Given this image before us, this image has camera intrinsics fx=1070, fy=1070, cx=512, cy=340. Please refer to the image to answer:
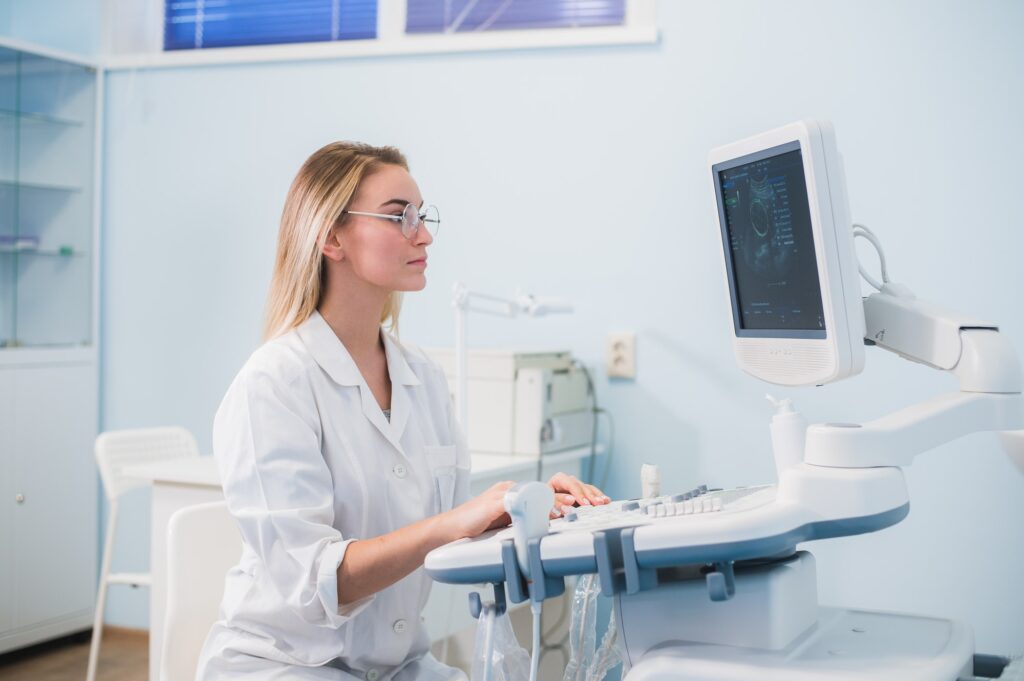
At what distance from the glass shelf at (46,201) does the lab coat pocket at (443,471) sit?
90.2 inches

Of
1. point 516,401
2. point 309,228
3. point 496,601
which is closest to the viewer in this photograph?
point 496,601

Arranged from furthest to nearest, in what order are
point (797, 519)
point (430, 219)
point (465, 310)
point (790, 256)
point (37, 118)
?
point (37, 118) < point (465, 310) < point (430, 219) < point (790, 256) < point (797, 519)

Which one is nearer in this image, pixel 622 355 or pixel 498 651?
pixel 498 651

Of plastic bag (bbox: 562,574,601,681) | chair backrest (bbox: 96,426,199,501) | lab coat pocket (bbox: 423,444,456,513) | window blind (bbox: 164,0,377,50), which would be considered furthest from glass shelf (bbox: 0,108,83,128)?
plastic bag (bbox: 562,574,601,681)

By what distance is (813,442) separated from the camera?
3.70 feet

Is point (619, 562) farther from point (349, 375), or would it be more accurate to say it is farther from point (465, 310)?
point (465, 310)

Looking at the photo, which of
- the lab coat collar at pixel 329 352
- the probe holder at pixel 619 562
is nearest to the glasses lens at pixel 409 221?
the lab coat collar at pixel 329 352

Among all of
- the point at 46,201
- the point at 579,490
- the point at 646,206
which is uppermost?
the point at 46,201

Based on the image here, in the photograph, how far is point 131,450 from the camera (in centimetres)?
293

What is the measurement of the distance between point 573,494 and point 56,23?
3079mm

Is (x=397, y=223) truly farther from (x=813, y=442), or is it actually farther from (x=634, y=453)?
(x=634, y=453)

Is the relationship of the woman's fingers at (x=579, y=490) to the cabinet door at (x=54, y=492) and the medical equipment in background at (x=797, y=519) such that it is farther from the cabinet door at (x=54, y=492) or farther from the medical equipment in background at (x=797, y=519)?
the cabinet door at (x=54, y=492)

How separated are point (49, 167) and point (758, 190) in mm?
2908

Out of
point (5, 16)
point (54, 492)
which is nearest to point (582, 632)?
point (54, 492)
